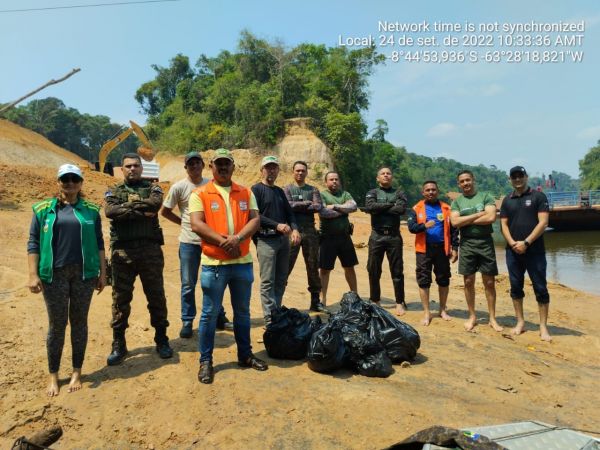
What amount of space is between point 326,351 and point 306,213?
233 centimetres

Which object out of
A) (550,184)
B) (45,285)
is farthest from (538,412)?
(550,184)

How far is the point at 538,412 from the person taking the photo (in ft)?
11.4

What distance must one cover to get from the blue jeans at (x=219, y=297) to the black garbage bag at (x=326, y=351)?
2.06 ft

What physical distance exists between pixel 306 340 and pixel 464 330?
2.40m

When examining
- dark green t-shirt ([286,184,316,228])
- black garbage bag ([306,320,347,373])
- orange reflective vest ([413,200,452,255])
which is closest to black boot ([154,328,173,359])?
black garbage bag ([306,320,347,373])

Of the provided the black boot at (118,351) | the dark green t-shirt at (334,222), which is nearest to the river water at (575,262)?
the dark green t-shirt at (334,222)

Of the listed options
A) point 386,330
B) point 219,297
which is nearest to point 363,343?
point 386,330

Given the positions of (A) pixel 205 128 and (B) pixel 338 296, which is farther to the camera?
(A) pixel 205 128

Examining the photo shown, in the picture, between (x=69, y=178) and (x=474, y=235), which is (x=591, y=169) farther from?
(x=69, y=178)

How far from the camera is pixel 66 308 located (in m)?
3.58

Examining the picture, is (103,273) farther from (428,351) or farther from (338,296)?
(338,296)

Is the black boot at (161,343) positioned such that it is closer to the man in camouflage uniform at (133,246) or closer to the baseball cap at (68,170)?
the man in camouflage uniform at (133,246)

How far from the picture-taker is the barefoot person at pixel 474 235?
5348mm

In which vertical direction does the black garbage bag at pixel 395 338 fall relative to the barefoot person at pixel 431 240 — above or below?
below
